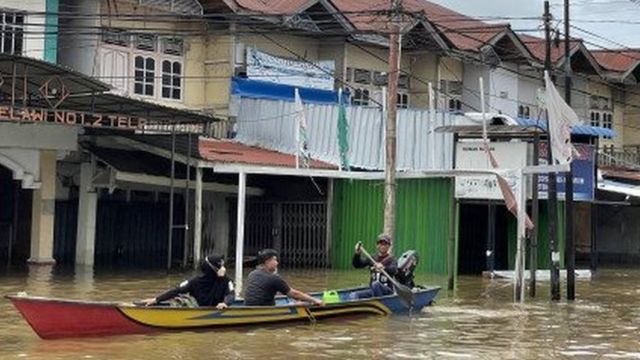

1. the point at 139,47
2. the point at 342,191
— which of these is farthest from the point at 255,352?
the point at 139,47

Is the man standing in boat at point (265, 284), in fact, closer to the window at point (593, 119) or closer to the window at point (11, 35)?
the window at point (11, 35)

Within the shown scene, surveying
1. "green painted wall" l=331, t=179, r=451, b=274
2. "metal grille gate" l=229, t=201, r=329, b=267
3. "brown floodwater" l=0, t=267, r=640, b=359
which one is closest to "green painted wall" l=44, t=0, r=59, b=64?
"brown floodwater" l=0, t=267, r=640, b=359

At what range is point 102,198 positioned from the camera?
28766mm

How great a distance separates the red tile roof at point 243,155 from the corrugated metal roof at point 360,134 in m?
0.60

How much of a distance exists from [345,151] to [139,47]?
23.7 feet

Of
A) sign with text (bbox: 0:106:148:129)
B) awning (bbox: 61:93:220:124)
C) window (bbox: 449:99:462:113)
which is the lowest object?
sign with text (bbox: 0:106:148:129)

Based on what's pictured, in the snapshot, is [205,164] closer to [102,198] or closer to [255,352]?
[102,198]

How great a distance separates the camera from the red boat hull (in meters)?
12.6

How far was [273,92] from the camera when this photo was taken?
3019cm

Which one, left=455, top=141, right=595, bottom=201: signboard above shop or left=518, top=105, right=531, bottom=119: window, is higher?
left=518, top=105, right=531, bottom=119: window

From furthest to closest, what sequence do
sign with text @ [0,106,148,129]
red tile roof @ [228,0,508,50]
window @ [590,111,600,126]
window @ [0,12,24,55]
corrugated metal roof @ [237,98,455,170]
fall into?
window @ [590,111,600,126]
red tile roof @ [228,0,508,50]
corrugated metal roof @ [237,98,455,170]
window @ [0,12,24,55]
sign with text @ [0,106,148,129]

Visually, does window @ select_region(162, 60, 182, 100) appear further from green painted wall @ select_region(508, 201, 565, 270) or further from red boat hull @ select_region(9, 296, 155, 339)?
red boat hull @ select_region(9, 296, 155, 339)

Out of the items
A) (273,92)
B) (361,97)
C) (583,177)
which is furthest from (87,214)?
(583,177)

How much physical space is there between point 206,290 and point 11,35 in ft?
45.0
